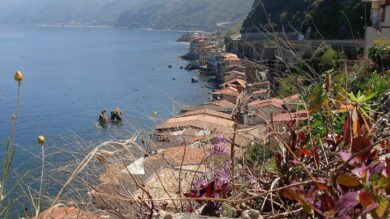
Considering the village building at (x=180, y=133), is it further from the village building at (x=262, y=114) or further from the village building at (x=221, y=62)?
the village building at (x=221, y=62)

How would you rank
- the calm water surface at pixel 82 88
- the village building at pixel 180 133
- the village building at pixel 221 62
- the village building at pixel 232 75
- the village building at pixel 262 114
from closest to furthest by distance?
the village building at pixel 262 114 → the village building at pixel 180 133 → the calm water surface at pixel 82 88 → the village building at pixel 232 75 → the village building at pixel 221 62

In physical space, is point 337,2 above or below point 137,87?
above

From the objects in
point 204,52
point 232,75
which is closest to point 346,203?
point 232,75

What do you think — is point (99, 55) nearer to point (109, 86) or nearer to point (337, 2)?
point (109, 86)

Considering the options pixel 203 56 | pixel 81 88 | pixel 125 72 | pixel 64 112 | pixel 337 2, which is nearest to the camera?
pixel 64 112

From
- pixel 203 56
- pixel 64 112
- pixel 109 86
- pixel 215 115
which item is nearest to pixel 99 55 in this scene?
pixel 203 56

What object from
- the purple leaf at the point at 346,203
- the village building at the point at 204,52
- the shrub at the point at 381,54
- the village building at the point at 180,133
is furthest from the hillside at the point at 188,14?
the purple leaf at the point at 346,203

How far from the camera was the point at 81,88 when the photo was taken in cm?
4403

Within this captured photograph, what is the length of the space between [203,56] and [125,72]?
11.1m

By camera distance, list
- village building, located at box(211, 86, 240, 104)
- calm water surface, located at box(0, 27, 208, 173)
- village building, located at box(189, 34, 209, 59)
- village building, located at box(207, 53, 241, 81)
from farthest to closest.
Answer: village building, located at box(189, 34, 209, 59), village building, located at box(207, 53, 241, 81), village building, located at box(211, 86, 240, 104), calm water surface, located at box(0, 27, 208, 173)

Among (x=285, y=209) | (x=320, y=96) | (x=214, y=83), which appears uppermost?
(x=320, y=96)

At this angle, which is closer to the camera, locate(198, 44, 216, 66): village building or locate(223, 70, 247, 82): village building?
locate(223, 70, 247, 82): village building

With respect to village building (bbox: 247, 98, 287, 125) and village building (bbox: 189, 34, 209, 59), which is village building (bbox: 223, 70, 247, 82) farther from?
village building (bbox: 247, 98, 287, 125)

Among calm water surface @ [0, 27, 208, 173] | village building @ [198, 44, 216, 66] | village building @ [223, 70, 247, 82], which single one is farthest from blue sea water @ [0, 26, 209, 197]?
village building @ [198, 44, 216, 66]
